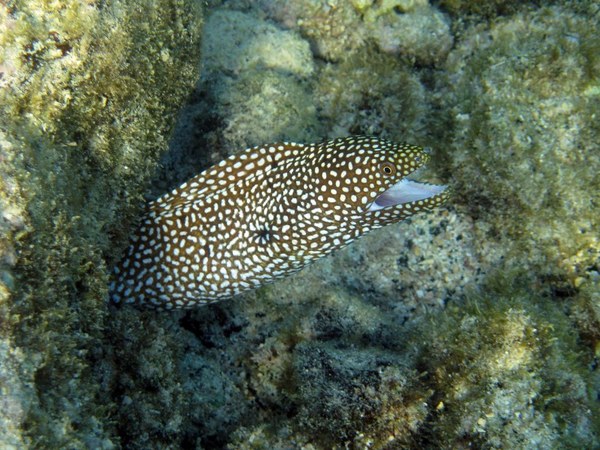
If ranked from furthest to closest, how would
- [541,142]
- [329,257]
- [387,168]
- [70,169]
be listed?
[329,257], [541,142], [387,168], [70,169]

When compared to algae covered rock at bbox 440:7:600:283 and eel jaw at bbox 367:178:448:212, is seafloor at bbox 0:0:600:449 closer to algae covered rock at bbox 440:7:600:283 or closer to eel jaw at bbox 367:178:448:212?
algae covered rock at bbox 440:7:600:283

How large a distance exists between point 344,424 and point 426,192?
1812mm

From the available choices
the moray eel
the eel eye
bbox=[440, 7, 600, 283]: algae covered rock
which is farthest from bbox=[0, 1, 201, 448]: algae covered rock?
bbox=[440, 7, 600, 283]: algae covered rock

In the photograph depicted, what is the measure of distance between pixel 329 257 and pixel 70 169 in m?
2.49

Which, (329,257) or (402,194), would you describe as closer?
(402,194)

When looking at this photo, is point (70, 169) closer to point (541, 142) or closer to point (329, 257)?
point (329, 257)

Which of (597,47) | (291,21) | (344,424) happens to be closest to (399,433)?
(344,424)

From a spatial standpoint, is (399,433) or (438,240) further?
Result: (438,240)

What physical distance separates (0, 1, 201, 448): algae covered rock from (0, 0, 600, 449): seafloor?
0.04ft

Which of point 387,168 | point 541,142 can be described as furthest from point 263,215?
point 541,142

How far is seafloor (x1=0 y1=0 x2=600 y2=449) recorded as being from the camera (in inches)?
102

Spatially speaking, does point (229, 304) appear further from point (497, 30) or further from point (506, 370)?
point (497, 30)

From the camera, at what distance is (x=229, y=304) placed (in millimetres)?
4438

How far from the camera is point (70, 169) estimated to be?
9.26 ft
